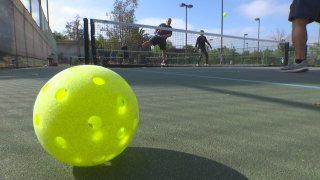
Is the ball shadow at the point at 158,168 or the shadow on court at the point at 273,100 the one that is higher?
the shadow on court at the point at 273,100

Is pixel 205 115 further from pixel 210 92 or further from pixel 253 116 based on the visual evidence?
pixel 210 92

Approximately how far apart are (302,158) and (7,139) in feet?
5.69

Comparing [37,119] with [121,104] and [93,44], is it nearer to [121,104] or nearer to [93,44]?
[121,104]

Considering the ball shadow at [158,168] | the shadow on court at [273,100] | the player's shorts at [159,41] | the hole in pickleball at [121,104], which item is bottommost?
the ball shadow at [158,168]

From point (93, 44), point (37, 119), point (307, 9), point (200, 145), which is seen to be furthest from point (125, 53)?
point (37, 119)

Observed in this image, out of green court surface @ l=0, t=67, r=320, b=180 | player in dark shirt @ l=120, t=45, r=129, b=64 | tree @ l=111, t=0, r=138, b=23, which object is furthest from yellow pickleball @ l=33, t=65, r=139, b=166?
tree @ l=111, t=0, r=138, b=23

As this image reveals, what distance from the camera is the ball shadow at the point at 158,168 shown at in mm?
1416

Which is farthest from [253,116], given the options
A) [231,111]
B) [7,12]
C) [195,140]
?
[7,12]

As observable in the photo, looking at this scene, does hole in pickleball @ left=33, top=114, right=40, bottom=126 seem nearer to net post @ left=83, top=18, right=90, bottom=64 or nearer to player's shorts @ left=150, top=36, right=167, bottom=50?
net post @ left=83, top=18, right=90, bottom=64

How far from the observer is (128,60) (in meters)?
14.3

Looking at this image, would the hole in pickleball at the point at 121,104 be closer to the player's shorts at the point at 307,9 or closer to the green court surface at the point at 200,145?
the green court surface at the point at 200,145

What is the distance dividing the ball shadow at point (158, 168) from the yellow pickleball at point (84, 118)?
6 centimetres

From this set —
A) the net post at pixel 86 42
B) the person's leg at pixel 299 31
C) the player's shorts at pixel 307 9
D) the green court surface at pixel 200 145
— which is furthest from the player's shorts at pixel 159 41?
the green court surface at pixel 200 145

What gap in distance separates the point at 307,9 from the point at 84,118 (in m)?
4.07
